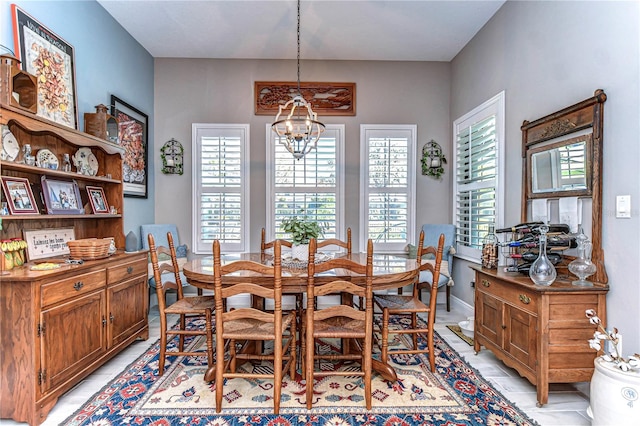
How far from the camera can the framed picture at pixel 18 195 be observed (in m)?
2.04

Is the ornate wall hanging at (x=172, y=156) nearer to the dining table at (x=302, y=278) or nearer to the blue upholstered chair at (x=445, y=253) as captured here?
the dining table at (x=302, y=278)

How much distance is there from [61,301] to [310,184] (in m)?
2.85

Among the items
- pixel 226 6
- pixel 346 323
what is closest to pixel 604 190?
pixel 346 323

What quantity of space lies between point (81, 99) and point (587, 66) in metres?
4.01

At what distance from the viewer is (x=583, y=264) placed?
1.98 m

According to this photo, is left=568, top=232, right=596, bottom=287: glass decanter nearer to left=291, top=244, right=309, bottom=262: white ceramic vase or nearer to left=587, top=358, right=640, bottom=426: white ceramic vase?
left=587, top=358, right=640, bottom=426: white ceramic vase

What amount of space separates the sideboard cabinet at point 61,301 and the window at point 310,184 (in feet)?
5.68

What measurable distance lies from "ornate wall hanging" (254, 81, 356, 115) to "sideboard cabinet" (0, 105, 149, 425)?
6.37 feet

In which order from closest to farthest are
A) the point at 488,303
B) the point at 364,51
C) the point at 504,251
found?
the point at 488,303 → the point at 504,251 → the point at 364,51

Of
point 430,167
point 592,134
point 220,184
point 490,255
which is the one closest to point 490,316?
point 490,255

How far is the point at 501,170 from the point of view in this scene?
3139 mm

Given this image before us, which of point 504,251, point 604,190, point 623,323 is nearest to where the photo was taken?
point 623,323

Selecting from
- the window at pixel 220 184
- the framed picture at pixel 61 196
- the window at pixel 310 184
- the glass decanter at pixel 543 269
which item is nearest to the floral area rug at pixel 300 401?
the glass decanter at pixel 543 269

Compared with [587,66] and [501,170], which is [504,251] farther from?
[587,66]
